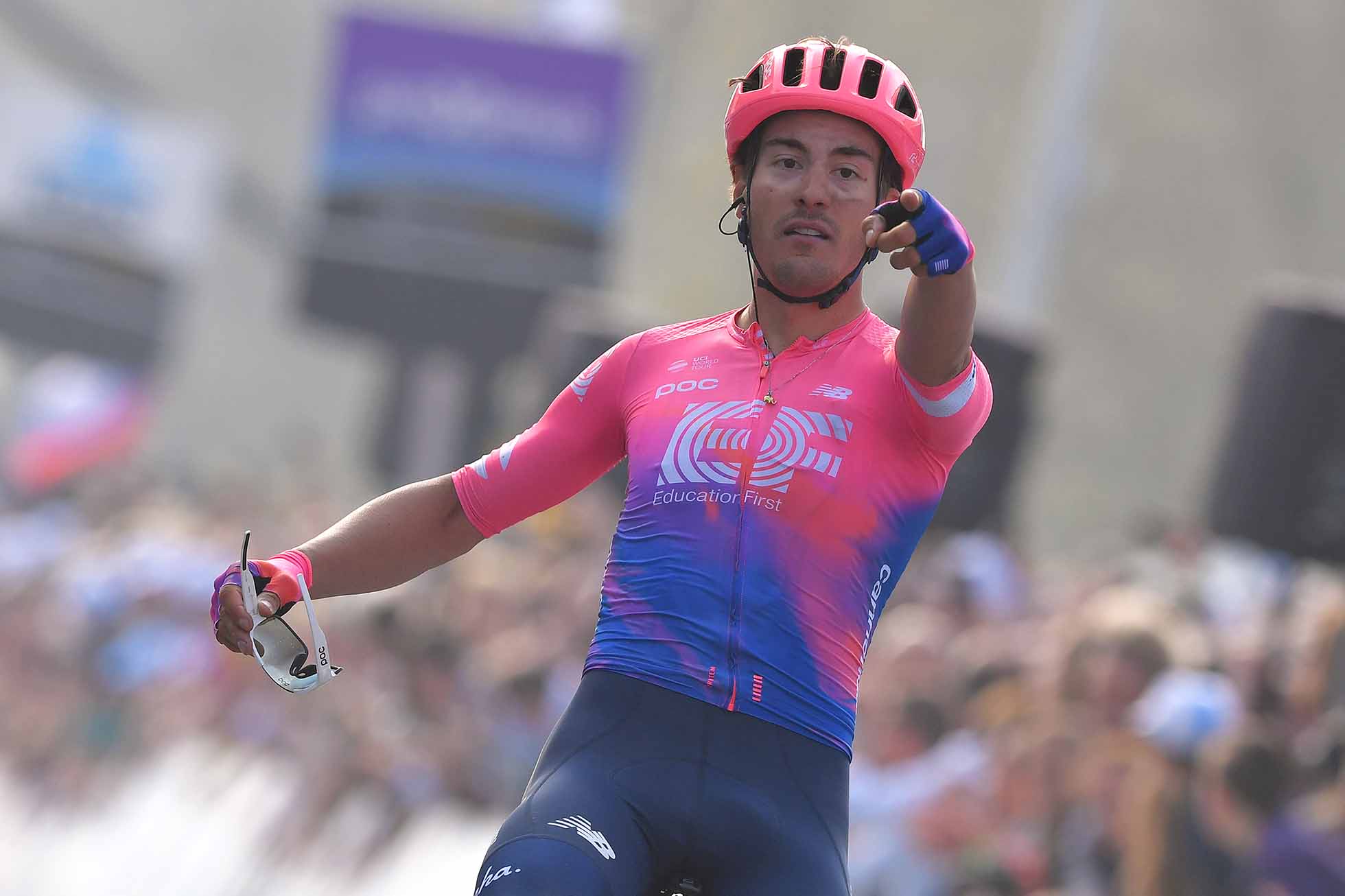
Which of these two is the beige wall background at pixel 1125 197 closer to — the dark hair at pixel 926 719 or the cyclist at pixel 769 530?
the dark hair at pixel 926 719

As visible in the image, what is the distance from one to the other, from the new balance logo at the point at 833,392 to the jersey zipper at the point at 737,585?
12 cm

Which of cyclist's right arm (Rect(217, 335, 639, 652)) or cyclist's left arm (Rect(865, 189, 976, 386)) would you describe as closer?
cyclist's left arm (Rect(865, 189, 976, 386))

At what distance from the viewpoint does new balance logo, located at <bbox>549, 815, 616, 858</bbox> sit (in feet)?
11.7

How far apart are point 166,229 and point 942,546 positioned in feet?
40.9

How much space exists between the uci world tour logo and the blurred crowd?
10.6 feet

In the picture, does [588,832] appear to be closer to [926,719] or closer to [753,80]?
[753,80]

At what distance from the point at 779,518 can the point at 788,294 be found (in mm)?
466

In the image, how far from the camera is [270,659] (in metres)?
3.85

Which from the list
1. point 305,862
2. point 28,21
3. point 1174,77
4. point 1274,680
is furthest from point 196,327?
point 1274,680

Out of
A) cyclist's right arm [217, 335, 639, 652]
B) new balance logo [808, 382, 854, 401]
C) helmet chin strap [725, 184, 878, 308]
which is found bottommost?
cyclist's right arm [217, 335, 639, 652]

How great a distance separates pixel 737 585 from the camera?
379 cm

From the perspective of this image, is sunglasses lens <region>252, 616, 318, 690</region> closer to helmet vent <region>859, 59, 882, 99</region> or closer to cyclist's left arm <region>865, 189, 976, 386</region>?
cyclist's left arm <region>865, 189, 976, 386</region>

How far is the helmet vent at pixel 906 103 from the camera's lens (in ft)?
13.0

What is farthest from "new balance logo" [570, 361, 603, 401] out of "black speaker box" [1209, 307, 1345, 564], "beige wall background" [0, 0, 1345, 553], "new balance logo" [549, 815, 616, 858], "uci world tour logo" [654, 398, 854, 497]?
"beige wall background" [0, 0, 1345, 553]
